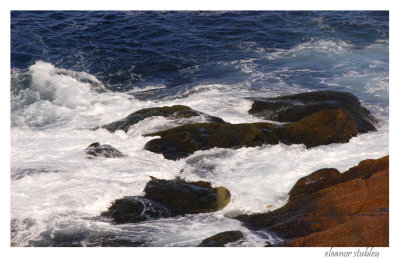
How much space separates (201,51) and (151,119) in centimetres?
666

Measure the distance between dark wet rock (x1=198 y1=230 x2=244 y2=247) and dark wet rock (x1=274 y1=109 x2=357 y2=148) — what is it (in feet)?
11.0

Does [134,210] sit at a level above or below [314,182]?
below

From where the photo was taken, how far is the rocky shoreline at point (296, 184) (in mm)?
5152

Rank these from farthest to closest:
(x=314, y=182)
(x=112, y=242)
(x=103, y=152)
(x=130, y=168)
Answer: (x=103, y=152) < (x=130, y=168) < (x=314, y=182) < (x=112, y=242)

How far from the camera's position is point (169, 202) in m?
6.54

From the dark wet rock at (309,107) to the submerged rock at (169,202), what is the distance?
3.55 metres

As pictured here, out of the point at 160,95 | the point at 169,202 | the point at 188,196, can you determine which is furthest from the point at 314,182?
the point at 160,95

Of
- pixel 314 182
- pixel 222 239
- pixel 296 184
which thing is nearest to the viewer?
pixel 222 239

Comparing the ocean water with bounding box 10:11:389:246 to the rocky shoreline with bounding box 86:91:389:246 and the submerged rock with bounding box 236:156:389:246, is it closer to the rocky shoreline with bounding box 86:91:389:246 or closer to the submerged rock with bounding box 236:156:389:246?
the rocky shoreline with bounding box 86:91:389:246

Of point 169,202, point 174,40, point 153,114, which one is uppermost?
point 174,40

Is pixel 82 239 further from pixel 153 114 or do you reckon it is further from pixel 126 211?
pixel 153 114

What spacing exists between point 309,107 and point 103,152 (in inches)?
180

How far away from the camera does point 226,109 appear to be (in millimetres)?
10945
